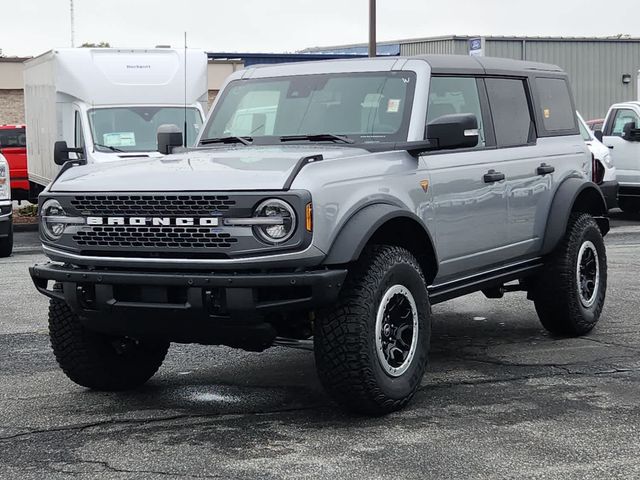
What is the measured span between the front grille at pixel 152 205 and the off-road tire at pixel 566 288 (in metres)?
3.23

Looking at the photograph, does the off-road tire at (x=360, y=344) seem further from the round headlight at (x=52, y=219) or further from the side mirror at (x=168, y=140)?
the side mirror at (x=168, y=140)

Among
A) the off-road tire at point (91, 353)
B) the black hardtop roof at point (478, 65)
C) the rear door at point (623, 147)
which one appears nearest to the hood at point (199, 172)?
the off-road tire at point (91, 353)

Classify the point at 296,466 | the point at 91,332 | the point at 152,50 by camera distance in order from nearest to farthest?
the point at 296,466
the point at 91,332
the point at 152,50

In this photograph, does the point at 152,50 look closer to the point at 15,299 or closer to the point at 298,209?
the point at 15,299

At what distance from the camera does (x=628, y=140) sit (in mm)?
19141

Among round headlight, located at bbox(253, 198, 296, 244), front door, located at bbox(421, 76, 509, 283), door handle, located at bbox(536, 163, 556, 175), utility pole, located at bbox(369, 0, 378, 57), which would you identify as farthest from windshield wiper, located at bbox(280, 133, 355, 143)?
utility pole, located at bbox(369, 0, 378, 57)

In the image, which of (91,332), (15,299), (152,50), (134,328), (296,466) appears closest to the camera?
(296,466)

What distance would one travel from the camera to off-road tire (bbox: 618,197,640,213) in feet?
65.1

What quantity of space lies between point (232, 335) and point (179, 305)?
0.30m

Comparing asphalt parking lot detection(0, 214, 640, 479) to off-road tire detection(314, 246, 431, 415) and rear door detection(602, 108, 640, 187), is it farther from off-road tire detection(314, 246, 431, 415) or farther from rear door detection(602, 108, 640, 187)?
rear door detection(602, 108, 640, 187)

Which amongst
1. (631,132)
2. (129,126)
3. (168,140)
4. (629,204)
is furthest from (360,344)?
(629,204)

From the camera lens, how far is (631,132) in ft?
62.1

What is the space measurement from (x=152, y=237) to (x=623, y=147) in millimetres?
14928

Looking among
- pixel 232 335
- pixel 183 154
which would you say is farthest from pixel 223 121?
pixel 232 335
